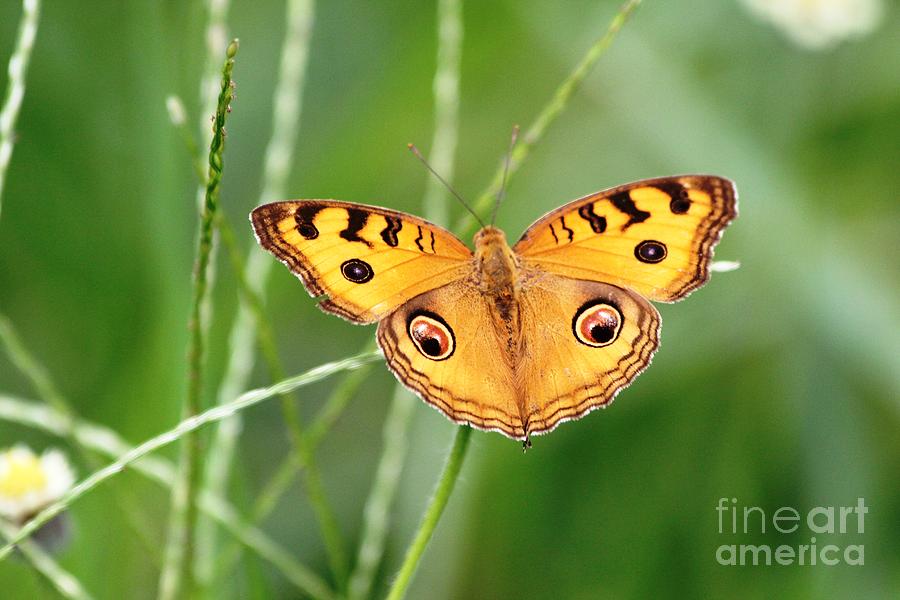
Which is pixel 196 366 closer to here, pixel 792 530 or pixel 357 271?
pixel 357 271

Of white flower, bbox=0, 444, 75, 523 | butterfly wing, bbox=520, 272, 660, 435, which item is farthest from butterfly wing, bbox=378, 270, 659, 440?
white flower, bbox=0, 444, 75, 523

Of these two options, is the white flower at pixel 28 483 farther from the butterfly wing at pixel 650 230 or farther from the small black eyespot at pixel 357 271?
the butterfly wing at pixel 650 230

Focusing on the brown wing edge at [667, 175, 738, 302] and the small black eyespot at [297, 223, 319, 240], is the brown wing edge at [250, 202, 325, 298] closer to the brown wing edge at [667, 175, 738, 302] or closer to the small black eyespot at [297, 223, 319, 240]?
the small black eyespot at [297, 223, 319, 240]

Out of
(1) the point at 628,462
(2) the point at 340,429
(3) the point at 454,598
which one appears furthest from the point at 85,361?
(1) the point at 628,462

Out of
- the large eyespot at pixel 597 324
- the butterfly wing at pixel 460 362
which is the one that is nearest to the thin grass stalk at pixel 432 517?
the butterfly wing at pixel 460 362

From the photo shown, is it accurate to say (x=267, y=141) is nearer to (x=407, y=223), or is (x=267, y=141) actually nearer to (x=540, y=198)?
(x=540, y=198)

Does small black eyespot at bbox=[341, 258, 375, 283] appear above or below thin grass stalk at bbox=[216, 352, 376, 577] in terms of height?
above
